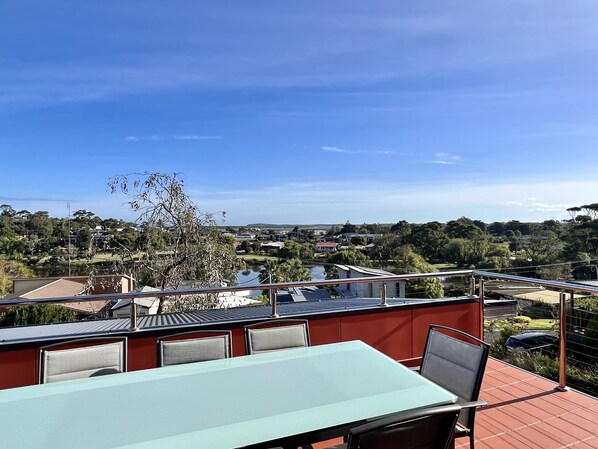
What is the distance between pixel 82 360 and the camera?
2.26 meters

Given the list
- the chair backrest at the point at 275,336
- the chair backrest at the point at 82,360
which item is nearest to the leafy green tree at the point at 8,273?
the chair backrest at the point at 82,360

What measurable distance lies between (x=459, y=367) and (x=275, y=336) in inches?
48.7

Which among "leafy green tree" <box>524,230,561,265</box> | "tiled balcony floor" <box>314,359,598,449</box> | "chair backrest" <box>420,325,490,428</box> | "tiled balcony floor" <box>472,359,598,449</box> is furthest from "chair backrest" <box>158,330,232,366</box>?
"leafy green tree" <box>524,230,561,265</box>

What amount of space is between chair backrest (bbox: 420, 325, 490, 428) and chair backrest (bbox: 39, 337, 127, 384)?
6.50 feet

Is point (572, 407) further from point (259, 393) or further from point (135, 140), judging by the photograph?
point (135, 140)

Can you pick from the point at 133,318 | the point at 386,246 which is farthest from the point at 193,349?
the point at 386,246

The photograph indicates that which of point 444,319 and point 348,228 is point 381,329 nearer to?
point 444,319

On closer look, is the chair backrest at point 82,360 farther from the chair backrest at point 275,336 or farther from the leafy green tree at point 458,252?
the leafy green tree at point 458,252

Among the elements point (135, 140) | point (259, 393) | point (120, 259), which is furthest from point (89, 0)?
point (135, 140)

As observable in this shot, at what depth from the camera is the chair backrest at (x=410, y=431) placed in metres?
1.25

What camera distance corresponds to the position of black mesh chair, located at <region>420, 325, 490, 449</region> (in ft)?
6.48

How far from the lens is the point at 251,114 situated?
15734mm

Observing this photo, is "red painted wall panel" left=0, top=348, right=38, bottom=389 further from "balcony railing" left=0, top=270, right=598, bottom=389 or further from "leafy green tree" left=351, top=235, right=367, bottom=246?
"leafy green tree" left=351, top=235, right=367, bottom=246

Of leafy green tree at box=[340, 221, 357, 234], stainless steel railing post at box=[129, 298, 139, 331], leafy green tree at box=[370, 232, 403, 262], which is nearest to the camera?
stainless steel railing post at box=[129, 298, 139, 331]
